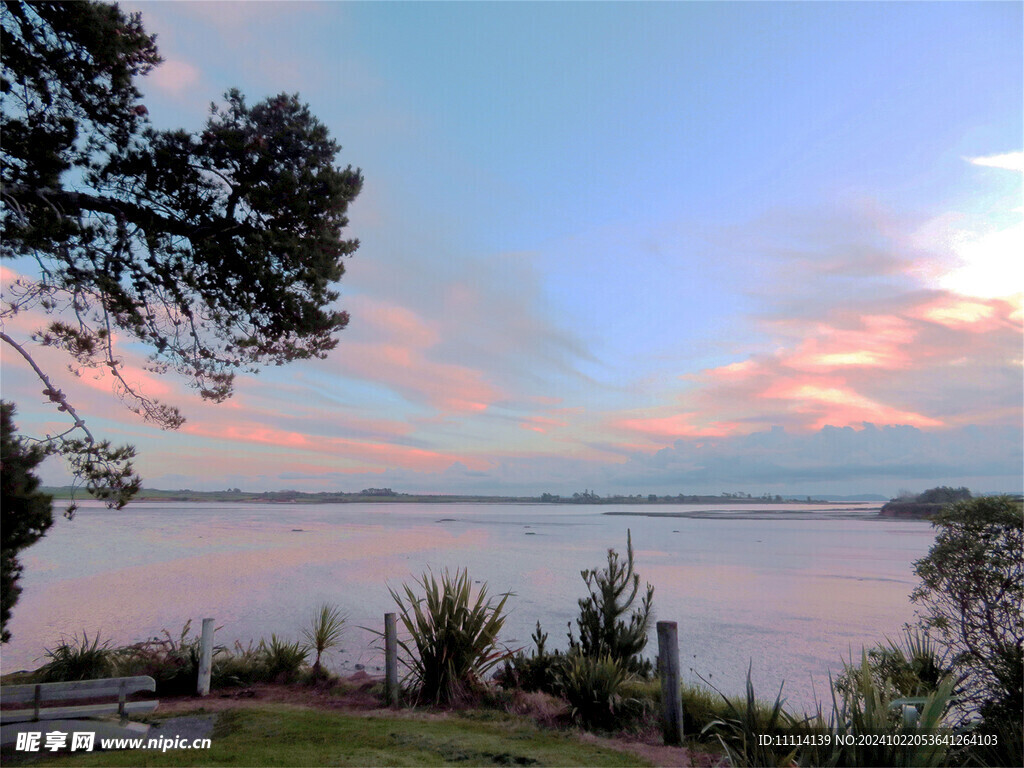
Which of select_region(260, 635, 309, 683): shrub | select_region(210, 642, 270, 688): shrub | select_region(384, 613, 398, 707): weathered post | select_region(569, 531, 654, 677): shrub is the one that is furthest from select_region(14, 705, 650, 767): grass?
select_region(260, 635, 309, 683): shrub

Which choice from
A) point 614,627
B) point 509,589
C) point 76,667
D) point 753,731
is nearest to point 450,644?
point 614,627

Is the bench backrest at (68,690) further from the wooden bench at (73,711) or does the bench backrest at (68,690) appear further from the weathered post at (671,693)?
the weathered post at (671,693)

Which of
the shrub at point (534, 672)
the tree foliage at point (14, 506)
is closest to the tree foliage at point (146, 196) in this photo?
the tree foliage at point (14, 506)

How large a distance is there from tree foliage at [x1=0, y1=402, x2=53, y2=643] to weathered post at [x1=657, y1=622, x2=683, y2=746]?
701cm

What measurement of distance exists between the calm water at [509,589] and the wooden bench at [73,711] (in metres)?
5.12

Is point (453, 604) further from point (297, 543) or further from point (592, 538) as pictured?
point (592, 538)

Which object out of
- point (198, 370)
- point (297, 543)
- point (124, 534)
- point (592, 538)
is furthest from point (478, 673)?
point (124, 534)

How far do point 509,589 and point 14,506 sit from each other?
545 inches

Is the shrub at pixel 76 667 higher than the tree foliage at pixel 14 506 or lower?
lower

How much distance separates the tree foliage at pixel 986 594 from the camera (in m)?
5.17

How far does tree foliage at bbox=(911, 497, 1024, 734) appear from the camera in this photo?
204 inches

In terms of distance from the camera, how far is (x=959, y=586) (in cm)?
553

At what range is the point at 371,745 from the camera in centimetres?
594

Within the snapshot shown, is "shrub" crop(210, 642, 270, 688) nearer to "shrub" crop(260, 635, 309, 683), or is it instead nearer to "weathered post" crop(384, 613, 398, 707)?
"shrub" crop(260, 635, 309, 683)
